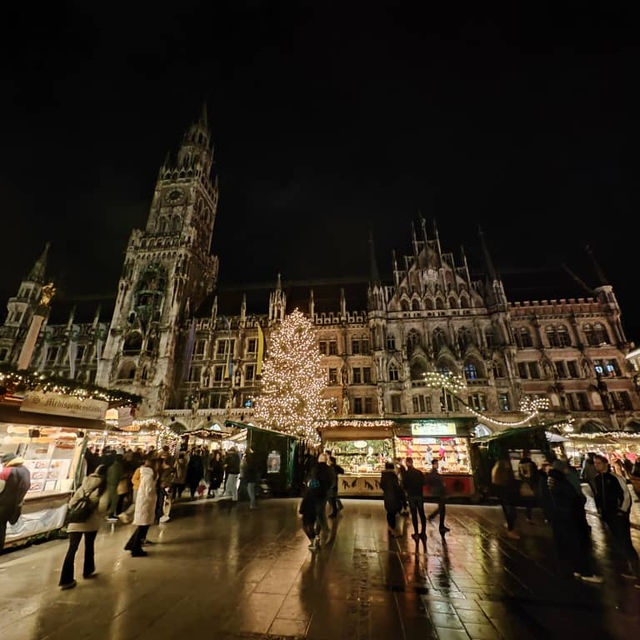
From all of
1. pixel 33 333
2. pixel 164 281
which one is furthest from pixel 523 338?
pixel 164 281

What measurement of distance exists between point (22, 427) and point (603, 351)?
43.9m

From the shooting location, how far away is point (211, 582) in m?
5.36

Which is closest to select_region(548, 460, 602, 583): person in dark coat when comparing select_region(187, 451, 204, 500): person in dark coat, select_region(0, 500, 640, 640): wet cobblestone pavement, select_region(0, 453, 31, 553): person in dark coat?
select_region(0, 500, 640, 640): wet cobblestone pavement

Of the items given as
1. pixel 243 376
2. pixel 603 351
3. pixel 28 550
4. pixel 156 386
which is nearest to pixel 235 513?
pixel 28 550

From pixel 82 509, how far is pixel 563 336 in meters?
41.3

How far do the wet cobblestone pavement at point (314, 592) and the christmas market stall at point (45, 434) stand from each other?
3.25ft

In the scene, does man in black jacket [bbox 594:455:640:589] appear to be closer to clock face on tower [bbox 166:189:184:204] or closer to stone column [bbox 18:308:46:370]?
stone column [bbox 18:308:46:370]

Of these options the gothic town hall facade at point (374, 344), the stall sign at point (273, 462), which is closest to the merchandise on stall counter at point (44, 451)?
the stall sign at point (273, 462)

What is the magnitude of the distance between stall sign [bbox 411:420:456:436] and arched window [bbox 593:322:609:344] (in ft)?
94.9

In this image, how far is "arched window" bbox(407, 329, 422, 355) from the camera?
1337 inches

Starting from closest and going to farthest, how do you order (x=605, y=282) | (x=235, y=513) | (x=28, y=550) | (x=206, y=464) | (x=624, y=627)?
(x=624, y=627) → (x=28, y=550) → (x=235, y=513) → (x=206, y=464) → (x=605, y=282)

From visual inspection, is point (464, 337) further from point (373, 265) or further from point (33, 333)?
point (33, 333)

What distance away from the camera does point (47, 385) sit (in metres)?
8.70

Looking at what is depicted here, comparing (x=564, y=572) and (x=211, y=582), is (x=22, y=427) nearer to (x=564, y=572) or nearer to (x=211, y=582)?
(x=211, y=582)
